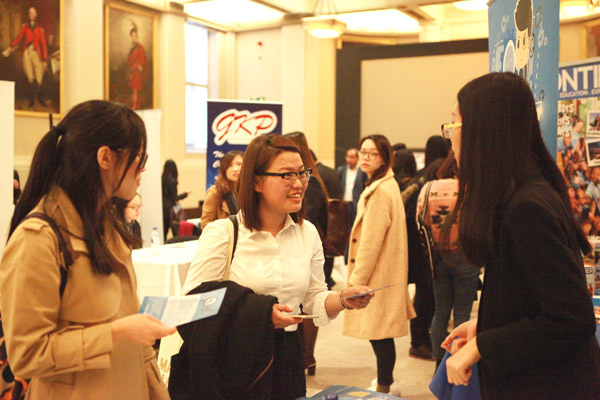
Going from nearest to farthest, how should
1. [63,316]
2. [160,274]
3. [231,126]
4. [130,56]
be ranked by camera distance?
[63,316] → [160,274] → [231,126] → [130,56]

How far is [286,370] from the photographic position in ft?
6.62

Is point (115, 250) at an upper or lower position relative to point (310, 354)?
upper

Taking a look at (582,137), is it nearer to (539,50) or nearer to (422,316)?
(539,50)

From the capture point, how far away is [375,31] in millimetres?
14875

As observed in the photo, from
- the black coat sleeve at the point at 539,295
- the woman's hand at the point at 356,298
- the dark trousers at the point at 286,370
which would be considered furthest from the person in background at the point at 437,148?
the black coat sleeve at the point at 539,295

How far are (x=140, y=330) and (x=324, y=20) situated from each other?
11704 millimetres

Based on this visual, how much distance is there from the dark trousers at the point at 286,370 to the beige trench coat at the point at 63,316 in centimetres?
51

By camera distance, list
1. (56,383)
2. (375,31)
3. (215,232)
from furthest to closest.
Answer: (375,31) < (215,232) < (56,383)

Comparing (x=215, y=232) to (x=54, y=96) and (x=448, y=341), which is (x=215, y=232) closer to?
(x=448, y=341)

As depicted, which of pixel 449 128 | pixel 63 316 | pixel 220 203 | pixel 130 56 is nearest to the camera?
pixel 63 316

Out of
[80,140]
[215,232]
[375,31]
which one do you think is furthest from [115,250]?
[375,31]

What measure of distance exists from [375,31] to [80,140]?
46.5 ft

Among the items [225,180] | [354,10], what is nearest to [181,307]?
[225,180]

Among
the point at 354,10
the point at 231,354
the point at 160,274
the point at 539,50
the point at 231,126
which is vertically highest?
the point at 354,10
